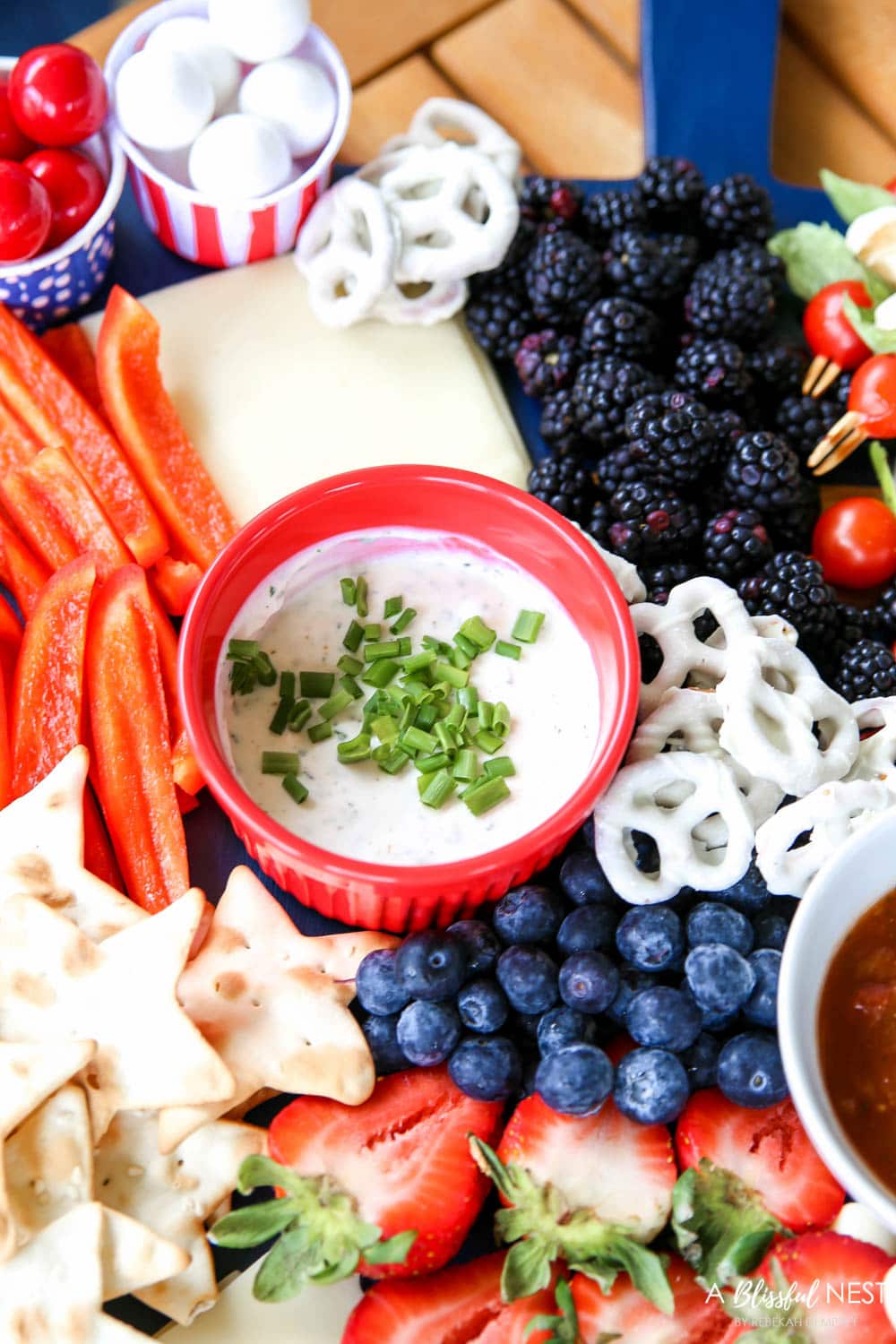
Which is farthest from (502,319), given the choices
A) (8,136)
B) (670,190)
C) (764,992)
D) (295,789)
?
(764,992)

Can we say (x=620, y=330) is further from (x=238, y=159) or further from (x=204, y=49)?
(x=204, y=49)

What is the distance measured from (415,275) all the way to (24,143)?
62cm

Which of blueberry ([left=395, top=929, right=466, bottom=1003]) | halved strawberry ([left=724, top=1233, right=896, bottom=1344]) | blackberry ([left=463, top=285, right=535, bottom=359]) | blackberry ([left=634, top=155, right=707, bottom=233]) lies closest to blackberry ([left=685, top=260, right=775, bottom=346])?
blackberry ([left=634, top=155, right=707, bottom=233])

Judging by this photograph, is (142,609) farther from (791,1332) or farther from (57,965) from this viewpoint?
(791,1332)

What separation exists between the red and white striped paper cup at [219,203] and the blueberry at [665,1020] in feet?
4.20

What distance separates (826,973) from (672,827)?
0.25 metres

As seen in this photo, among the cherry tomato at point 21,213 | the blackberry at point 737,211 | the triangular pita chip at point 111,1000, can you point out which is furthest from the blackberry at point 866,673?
the cherry tomato at point 21,213

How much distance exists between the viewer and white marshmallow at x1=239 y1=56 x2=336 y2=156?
2061mm

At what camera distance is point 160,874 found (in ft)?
5.91

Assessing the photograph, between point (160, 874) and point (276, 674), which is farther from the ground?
point (276, 674)

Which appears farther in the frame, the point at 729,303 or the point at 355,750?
the point at 729,303

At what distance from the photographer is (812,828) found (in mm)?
1657

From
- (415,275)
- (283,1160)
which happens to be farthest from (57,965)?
(415,275)

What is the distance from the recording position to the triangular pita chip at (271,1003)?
5.26 ft
